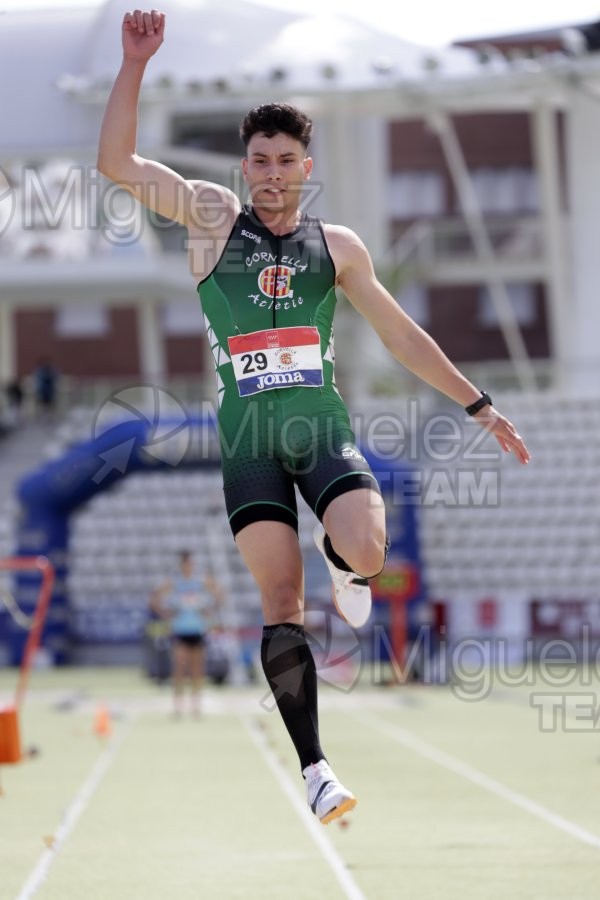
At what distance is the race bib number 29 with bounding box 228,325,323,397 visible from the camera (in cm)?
475

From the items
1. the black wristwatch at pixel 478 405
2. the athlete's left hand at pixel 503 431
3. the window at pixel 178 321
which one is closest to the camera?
the athlete's left hand at pixel 503 431

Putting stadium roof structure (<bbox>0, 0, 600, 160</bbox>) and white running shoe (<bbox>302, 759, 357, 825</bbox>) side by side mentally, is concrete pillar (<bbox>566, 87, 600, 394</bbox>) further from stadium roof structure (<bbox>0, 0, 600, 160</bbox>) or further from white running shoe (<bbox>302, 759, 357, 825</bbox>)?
white running shoe (<bbox>302, 759, 357, 825</bbox>)

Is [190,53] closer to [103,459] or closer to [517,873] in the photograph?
[103,459]

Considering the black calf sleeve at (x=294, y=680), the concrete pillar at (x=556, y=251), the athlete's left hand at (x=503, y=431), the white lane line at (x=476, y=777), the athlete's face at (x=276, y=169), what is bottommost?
the white lane line at (x=476, y=777)

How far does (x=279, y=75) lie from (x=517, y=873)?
19.3 metres

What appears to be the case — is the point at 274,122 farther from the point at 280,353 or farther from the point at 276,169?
the point at 280,353

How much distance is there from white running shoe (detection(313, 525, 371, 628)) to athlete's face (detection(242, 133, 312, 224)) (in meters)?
1.02

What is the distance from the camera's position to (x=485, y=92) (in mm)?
24094

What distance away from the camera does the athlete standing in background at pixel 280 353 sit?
4.65m

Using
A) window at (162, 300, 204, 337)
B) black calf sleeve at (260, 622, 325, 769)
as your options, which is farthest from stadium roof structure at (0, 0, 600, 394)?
black calf sleeve at (260, 622, 325, 769)

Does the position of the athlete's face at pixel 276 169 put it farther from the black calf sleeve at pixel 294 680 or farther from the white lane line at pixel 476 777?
the white lane line at pixel 476 777

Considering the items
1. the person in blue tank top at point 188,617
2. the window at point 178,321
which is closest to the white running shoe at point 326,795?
the person in blue tank top at point 188,617

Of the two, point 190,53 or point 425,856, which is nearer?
point 425,856

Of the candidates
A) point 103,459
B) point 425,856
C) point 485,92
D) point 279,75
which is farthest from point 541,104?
point 425,856
